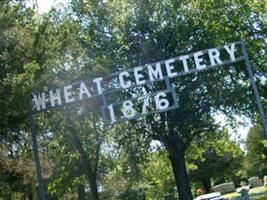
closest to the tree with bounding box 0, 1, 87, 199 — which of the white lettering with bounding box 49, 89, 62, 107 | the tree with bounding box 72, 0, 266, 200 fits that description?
the white lettering with bounding box 49, 89, 62, 107

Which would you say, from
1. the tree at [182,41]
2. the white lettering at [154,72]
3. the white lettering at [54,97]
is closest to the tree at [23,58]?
the white lettering at [54,97]

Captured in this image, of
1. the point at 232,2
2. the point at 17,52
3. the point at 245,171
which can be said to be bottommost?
the point at 245,171

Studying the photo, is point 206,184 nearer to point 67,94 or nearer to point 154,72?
point 154,72

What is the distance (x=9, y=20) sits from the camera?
15.2 meters

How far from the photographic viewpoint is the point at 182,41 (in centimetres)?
2636

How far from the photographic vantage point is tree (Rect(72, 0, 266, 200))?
25750mm

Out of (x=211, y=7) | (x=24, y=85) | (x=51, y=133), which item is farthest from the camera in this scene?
(x=211, y=7)

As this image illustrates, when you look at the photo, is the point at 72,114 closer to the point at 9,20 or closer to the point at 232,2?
the point at 9,20

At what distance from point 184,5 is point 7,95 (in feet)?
51.0

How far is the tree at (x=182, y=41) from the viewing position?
84.5ft

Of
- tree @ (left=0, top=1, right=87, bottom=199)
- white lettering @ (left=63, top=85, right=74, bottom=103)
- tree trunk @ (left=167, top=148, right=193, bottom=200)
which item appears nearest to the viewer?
tree @ (left=0, top=1, right=87, bottom=199)

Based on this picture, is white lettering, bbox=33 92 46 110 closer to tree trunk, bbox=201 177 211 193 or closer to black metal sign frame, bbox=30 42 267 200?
black metal sign frame, bbox=30 42 267 200

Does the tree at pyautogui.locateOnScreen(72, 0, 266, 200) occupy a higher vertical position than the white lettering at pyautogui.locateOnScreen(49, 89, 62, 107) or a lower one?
higher

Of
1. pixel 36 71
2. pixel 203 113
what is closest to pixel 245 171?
pixel 203 113
